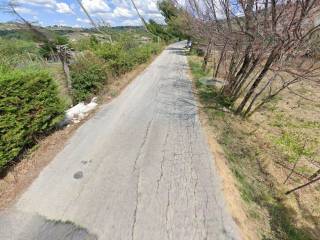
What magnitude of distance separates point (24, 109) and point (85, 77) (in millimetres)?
4631

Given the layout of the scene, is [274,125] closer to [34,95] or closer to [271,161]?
[271,161]

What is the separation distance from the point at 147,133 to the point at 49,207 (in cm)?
335

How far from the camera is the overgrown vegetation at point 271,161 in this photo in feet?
13.5

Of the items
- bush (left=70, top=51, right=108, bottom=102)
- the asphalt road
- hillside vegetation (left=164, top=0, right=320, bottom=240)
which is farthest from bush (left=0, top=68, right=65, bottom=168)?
hillside vegetation (left=164, top=0, right=320, bottom=240)

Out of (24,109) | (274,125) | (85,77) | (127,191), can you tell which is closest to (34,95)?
(24,109)

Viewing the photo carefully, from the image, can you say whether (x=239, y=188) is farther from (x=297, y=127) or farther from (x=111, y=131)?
(x=297, y=127)

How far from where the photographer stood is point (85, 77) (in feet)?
30.8

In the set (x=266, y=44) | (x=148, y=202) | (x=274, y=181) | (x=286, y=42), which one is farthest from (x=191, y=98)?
(x=148, y=202)

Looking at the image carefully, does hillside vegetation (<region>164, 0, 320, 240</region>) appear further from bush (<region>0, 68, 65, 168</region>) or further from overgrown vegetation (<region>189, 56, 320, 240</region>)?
bush (<region>0, 68, 65, 168</region>)

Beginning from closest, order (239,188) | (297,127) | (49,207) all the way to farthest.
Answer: (49,207)
(239,188)
(297,127)

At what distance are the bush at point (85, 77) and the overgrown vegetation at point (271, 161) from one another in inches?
174

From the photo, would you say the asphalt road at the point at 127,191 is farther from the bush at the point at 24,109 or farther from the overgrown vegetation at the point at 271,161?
the bush at the point at 24,109

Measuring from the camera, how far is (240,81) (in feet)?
33.3

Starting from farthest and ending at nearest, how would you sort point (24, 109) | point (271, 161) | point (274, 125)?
1. point (274, 125)
2. point (271, 161)
3. point (24, 109)
